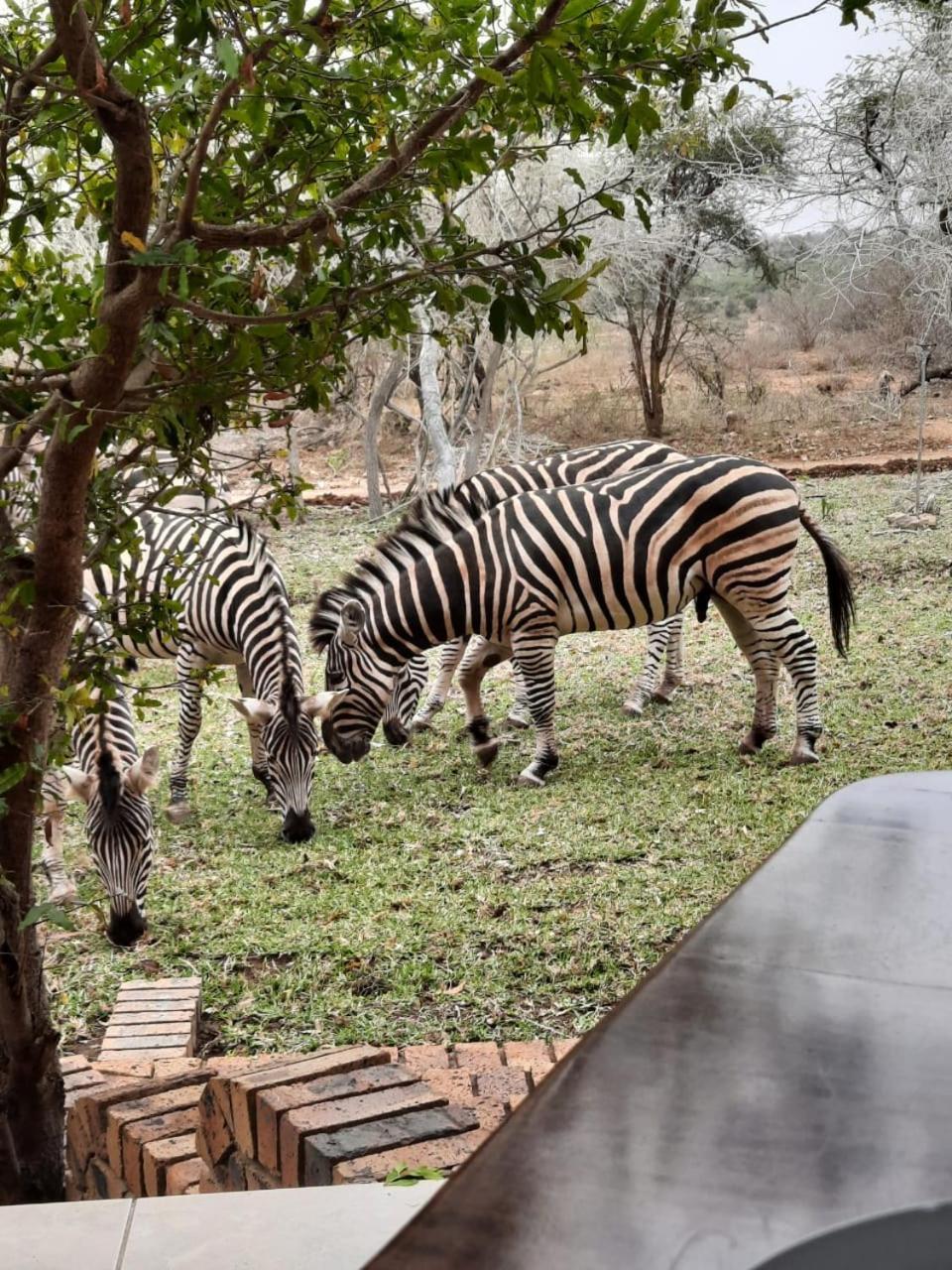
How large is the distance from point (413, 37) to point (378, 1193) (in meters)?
1.78

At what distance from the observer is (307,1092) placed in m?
2.33

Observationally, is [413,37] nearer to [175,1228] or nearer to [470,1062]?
[175,1228]

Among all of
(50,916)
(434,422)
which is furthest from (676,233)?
(50,916)

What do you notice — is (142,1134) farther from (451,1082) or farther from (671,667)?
(671,667)

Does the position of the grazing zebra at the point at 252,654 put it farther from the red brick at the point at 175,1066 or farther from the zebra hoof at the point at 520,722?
the red brick at the point at 175,1066

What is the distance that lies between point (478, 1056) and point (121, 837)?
185cm

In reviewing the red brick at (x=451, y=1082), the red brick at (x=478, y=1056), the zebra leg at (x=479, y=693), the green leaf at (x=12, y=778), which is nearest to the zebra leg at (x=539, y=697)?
the zebra leg at (x=479, y=693)

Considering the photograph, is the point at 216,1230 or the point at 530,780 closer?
the point at 216,1230

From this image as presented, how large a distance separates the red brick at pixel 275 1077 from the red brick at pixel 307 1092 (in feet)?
0.06

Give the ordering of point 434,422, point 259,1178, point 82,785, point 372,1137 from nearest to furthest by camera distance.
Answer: point 372,1137 → point 259,1178 → point 82,785 → point 434,422

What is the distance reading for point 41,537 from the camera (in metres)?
2.26

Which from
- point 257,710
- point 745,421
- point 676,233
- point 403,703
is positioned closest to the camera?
point 257,710

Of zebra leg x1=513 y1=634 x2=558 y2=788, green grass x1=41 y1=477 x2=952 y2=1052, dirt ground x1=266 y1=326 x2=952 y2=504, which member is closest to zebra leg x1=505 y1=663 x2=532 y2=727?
green grass x1=41 y1=477 x2=952 y2=1052

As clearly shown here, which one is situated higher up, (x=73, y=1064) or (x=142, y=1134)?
(x=142, y=1134)
